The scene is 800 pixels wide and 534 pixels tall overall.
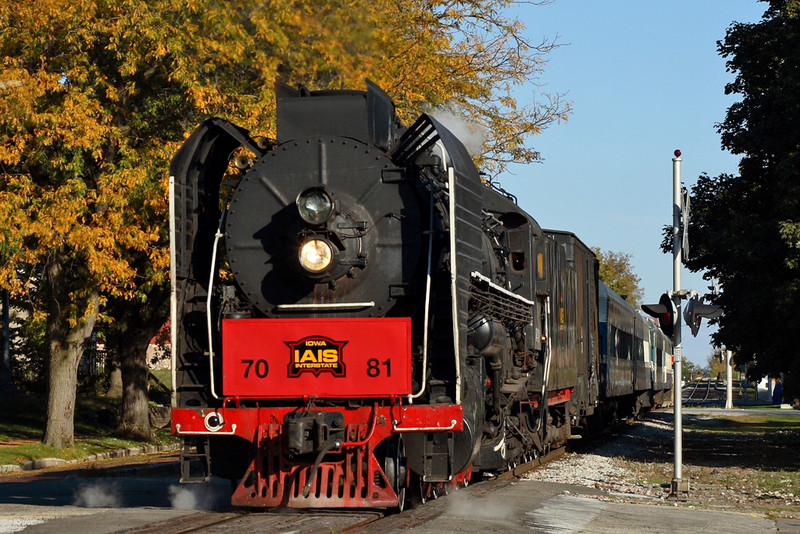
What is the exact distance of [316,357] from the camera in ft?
32.1

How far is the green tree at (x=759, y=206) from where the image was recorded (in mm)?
18766

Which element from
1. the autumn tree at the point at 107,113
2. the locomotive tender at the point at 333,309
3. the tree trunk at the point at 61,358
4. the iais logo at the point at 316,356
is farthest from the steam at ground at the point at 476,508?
the tree trunk at the point at 61,358

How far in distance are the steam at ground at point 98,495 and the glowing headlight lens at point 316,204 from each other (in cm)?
429

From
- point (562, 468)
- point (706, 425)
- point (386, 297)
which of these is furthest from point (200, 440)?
point (706, 425)

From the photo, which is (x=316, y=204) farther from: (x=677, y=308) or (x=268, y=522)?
(x=677, y=308)

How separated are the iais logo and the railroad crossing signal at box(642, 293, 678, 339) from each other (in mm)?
5942

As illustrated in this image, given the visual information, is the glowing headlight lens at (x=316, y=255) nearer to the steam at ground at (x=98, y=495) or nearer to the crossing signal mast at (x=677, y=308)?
the steam at ground at (x=98, y=495)

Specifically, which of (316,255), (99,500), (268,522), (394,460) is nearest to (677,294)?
(394,460)

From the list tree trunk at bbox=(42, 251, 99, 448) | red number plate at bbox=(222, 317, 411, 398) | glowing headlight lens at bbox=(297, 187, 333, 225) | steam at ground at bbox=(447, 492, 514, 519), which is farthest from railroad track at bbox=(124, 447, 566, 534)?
tree trunk at bbox=(42, 251, 99, 448)

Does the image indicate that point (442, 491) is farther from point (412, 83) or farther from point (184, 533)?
point (412, 83)

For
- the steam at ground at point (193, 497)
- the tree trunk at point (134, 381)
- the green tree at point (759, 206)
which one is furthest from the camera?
the tree trunk at point (134, 381)

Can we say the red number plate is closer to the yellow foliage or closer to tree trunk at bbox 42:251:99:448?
the yellow foliage

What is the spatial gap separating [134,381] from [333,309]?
19.0 metres

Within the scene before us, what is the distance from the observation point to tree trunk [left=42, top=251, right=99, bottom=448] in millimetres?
22000
